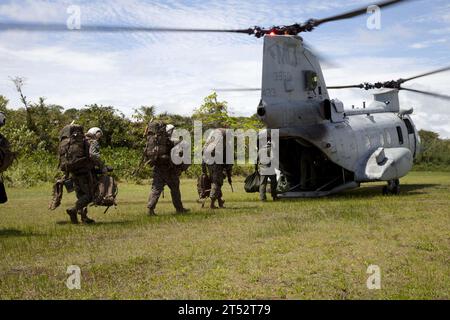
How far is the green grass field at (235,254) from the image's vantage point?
219 inches

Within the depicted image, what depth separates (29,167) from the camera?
2709 centimetres

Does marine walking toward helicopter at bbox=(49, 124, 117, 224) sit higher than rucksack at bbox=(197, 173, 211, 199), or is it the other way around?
marine walking toward helicopter at bbox=(49, 124, 117, 224)

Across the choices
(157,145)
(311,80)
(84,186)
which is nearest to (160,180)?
Answer: (157,145)

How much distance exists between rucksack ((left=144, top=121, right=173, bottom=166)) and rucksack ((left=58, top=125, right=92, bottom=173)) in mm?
1725

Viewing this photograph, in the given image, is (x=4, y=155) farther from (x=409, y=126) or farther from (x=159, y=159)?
(x=409, y=126)

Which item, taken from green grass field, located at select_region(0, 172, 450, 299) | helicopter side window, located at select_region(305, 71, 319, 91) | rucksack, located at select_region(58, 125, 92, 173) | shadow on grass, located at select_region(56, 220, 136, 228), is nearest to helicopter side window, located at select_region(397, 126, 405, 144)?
helicopter side window, located at select_region(305, 71, 319, 91)

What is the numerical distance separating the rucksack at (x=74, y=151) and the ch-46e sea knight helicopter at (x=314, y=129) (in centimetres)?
451

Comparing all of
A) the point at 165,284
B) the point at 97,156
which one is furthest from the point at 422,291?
the point at 97,156

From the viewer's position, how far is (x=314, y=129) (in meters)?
15.1

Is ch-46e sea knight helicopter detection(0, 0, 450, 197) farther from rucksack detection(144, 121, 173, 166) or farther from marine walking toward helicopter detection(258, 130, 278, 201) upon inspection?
rucksack detection(144, 121, 173, 166)

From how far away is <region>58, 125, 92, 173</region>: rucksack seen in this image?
10164 mm

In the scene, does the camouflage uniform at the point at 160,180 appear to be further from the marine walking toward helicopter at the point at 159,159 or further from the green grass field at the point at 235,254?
the green grass field at the point at 235,254

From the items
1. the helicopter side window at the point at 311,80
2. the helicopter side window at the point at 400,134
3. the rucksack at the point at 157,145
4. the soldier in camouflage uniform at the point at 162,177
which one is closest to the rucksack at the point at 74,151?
the rucksack at the point at 157,145
